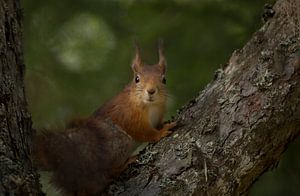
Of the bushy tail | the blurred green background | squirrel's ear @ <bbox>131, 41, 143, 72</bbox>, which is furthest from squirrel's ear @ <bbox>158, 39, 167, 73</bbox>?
the bushy tail

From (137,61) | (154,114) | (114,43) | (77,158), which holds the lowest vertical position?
(77,158)

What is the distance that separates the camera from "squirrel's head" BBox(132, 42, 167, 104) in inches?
122

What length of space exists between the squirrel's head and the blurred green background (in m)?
0.23

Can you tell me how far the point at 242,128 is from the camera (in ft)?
7.57

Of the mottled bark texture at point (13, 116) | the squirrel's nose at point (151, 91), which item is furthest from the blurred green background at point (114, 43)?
the mottled bark texture at point (13, 116)

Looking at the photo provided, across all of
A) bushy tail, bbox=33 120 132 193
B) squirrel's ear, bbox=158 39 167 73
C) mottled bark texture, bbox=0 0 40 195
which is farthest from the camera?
squirrel's ear, bbox=158 39 167 73

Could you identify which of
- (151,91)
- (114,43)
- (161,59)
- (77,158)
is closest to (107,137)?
(77,158)

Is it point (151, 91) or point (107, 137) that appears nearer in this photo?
point (107, 137)

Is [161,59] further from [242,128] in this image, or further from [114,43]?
[242,128]

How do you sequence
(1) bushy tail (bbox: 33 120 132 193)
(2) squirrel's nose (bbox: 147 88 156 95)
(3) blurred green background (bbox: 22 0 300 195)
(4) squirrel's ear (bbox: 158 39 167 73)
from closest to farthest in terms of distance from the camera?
(1) bushy tail (bbox: 33 120 132 193) → (2) squirrel's nose (bbox: 147 88 156 95) → (4) squirrel's ear (bbox: 158 39 167 73) → (3) blurred green background (bbox: 22 0 300 195)

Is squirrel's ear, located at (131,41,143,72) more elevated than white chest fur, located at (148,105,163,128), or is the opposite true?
squirrel's ear, located at (131,41,143,72)

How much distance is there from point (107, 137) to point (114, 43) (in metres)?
1.21

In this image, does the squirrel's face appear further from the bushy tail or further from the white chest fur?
the bushy tail

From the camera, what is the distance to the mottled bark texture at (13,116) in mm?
1911
